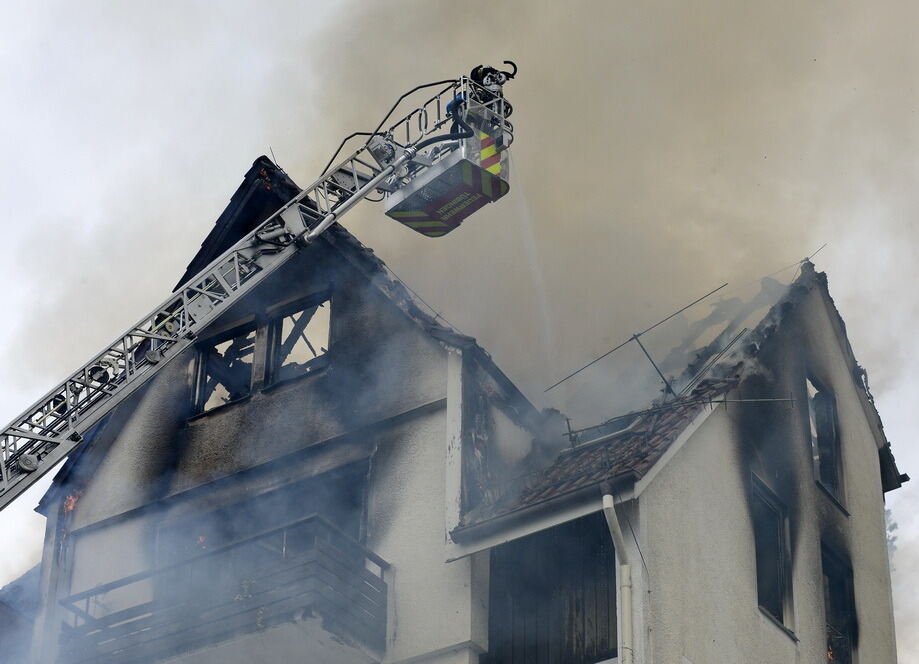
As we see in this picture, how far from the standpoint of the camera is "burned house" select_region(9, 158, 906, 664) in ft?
46.7

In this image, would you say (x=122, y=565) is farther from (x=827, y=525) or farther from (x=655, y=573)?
(x=827, y=525)

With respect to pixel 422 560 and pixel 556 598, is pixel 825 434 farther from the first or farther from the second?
pixel 422 560

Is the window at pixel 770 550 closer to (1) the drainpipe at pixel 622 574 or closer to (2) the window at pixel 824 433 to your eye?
(2) the window at pixel 824 433

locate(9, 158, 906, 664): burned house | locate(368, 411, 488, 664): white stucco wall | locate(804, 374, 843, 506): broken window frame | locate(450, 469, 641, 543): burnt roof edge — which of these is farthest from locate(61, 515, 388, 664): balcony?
locate(804, 374, 843, 506): broken window frame

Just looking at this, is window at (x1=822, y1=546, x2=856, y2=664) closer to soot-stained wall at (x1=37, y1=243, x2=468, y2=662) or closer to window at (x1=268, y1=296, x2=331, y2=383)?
soot-stained wall at (x1=37, y1=243, x2=468, y2=662)

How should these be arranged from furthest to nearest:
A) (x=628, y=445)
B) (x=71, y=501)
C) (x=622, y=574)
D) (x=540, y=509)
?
(x=71, y=501) < (x=628, y=445) < (x=540, y=509) < (x=622, y=574)

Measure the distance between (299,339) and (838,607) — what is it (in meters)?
7.12

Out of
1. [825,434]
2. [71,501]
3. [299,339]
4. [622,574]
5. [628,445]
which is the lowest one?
[622,574]

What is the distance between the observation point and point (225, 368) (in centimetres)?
1875

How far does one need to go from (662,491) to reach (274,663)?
427 centimetres

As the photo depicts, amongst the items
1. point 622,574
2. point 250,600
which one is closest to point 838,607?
point 622,574

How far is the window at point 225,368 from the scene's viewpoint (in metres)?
18.4

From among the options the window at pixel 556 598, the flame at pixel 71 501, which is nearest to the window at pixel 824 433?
the window at pixel 556 598

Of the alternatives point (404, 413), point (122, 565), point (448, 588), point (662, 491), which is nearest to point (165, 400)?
point (122, 565)
